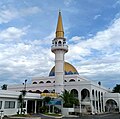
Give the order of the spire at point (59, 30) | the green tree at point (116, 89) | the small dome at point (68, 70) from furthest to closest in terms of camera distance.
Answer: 1. the green tree at point (116, 89)
2. the small dome at point (68, 70)
3. the spire at point (59, 30)

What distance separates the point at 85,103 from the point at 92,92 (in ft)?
12.8

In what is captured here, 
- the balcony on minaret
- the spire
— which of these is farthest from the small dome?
the spire

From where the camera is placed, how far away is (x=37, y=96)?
50969 mm

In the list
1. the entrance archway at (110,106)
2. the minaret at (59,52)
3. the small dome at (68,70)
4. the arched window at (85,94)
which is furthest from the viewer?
the entrance archway at (110,106)

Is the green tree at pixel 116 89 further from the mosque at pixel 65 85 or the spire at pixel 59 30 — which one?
the spire at pixel 59 30

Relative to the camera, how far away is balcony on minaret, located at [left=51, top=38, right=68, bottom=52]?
59787mm

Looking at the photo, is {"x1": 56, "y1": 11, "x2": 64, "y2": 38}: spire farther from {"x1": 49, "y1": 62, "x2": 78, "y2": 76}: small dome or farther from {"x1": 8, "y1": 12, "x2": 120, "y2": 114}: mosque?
{"x1": 49, "y1": 62, "x2": 78, "y2": 76}: small dome

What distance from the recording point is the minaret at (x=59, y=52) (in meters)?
58.9

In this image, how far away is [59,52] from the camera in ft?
197

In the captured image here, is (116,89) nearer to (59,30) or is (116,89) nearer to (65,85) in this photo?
(65,85)

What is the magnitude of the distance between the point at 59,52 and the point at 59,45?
195cm

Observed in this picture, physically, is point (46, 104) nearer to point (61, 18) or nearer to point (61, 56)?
point (61, 56)

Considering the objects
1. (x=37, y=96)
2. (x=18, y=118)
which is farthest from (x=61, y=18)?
(x=18, y=118)

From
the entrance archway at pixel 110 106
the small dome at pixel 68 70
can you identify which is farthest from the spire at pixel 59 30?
the entrance archway at pixel 110 106
